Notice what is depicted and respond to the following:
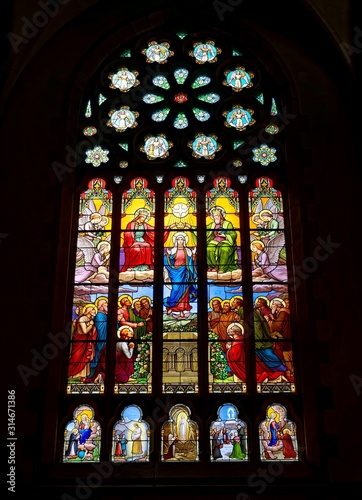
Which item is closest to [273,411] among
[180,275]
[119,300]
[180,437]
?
[180,437]

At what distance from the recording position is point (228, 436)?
846 centimetres

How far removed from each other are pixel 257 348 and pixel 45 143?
3.53 m

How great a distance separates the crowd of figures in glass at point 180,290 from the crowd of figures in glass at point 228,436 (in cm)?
42

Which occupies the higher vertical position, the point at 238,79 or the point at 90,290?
the point at 238,79

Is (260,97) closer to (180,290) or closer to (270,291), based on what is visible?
(270,291)

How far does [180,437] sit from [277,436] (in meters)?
0.99

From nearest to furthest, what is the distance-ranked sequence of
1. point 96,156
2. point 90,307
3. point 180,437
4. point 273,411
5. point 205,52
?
point 180,437 → point 273,411 → point 90,307 → point 96,156 → point 205,52

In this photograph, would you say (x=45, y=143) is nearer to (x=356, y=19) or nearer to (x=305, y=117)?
(x=305, y=117)

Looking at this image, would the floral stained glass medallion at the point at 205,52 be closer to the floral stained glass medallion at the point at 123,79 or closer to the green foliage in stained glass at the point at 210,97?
the green foliage in stained glass at the point at 210,97

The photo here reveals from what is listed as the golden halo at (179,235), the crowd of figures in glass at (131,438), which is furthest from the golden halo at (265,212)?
the crowd of figures in glass at (131,438)

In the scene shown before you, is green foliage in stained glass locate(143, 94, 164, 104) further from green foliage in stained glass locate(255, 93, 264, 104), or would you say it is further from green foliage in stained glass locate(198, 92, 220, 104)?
green foliage in stained glass locate(255, 93, 264, 104)

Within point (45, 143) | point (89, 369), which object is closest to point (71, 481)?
point (89, 369)

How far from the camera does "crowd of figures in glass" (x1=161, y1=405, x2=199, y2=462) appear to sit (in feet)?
27.4

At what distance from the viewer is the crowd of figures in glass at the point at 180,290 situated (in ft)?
29.0
